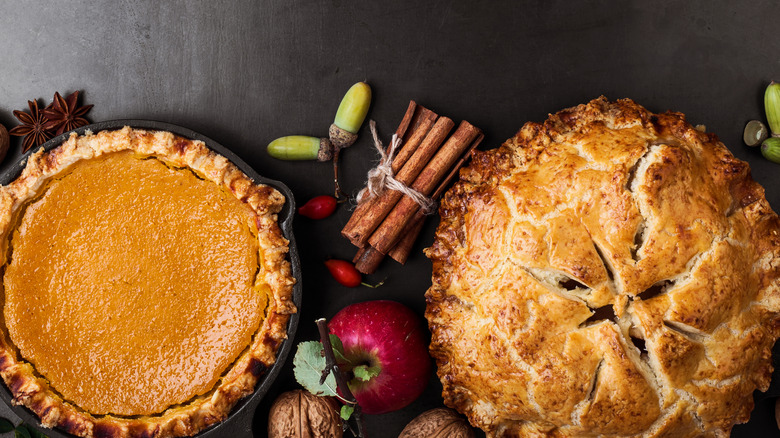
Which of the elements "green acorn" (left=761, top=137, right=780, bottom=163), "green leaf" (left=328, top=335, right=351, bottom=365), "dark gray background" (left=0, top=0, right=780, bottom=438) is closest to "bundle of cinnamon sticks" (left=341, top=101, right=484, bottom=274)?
"dark gray background" (left=0, top=0, right=780, bottom=438)

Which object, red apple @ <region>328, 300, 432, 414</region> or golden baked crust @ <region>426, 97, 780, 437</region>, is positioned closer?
golden baked crust @ <region>426, 97, 780, 437</region>

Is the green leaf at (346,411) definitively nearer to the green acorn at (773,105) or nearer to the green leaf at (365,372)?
the green leaf at (365,372)

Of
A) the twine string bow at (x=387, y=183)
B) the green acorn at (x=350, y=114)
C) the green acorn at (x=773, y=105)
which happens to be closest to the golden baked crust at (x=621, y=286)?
the twine string bow at (x=387, y=183)

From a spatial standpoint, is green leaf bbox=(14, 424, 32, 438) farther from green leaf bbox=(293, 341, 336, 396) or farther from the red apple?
the red apple

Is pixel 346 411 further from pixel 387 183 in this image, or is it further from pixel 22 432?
pixel 22 432

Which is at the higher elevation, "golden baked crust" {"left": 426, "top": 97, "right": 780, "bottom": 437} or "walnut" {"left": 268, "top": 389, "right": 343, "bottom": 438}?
"golden baked crust" {"left": 426, "top": 97, "right": 780, "bottom": 437}
